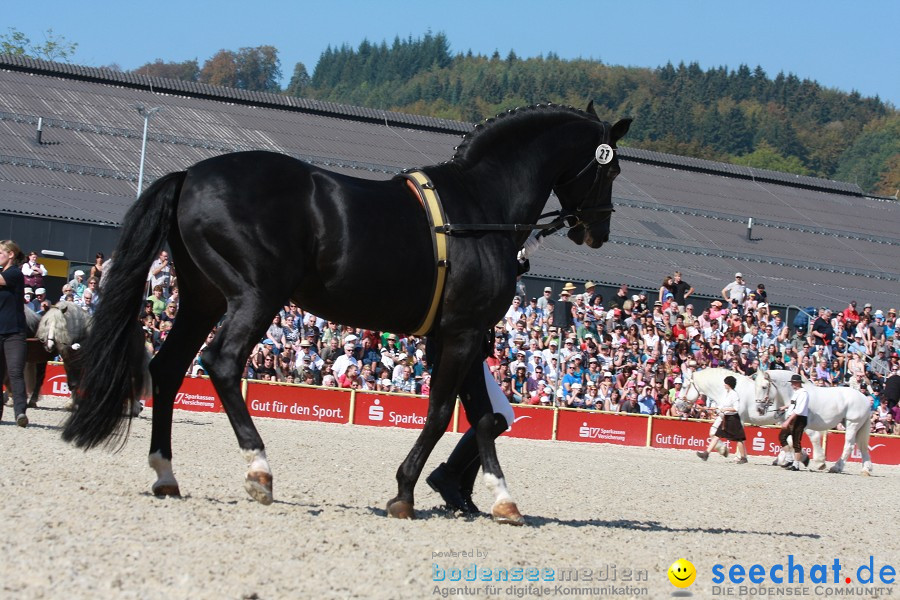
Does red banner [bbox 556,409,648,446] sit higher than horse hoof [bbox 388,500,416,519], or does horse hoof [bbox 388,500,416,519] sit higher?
horse hoof [bbox 388,500,416,519]

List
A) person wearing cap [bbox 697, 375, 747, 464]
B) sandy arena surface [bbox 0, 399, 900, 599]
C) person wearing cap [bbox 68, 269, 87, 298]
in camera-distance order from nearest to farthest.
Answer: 1. sandy arena surface [bbox 0, 399, 900, 599]
2. person wearing cap [bbox 68, 269, 87, 298]
3. person wearing cap [bbox 697, 375, 747, 464]

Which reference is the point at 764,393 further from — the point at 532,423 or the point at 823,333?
the point at 823,333

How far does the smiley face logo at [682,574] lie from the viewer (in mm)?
6172

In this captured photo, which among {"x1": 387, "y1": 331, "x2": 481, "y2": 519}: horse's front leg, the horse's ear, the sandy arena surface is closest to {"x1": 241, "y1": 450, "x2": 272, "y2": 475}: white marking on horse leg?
the sandy arena surface

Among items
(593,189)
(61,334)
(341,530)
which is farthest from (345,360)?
(341,530)

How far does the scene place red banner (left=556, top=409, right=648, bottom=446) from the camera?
21984 millimetres

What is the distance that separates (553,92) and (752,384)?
139 metres

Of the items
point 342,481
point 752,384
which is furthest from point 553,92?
point 342,481

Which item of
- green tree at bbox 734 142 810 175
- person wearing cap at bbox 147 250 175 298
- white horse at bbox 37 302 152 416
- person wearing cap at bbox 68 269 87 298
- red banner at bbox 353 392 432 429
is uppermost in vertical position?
green tree at bbox 734 142 810 175

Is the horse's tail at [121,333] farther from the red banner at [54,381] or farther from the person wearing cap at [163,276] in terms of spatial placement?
the red banner at [54,381]

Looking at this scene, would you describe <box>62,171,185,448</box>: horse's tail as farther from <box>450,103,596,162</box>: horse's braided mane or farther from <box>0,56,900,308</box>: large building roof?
<box>0,56,900,308</box>: large building roof

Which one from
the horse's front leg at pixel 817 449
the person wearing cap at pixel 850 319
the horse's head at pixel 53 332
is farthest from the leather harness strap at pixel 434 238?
the person wearing cap at pixel 850 319

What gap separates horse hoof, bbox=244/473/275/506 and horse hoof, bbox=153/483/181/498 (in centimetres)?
61

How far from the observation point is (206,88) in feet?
148
